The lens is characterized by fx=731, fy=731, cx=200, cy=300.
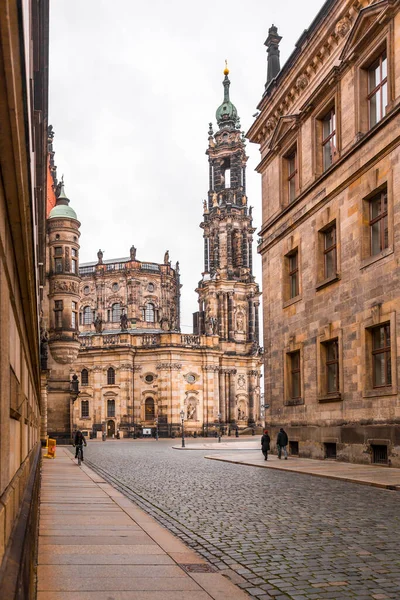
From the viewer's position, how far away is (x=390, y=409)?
A: 71.7 feet

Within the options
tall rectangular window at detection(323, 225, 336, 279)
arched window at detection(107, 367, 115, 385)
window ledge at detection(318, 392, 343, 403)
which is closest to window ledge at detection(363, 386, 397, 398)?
window ledge at detection(318, 392, 343, 403)

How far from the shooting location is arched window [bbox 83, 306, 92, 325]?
332ft

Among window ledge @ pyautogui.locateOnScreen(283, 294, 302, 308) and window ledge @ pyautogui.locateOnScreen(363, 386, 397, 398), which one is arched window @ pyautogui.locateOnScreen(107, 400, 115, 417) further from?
window ledge @ pyautogui.locateOnScreen(363, 386, 397, 398)

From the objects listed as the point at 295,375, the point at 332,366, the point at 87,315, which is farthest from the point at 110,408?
the point at 332,366

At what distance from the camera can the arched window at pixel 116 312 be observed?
99.2m

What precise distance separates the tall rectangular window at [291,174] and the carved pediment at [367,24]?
6.82 m

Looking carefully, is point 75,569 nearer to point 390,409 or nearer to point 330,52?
point 390,409

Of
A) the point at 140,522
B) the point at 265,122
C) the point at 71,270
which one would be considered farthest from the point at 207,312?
the point at 140,522

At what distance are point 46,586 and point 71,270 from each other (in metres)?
44.1

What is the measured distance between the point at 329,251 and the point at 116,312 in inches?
2907

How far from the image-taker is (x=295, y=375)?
103 feet

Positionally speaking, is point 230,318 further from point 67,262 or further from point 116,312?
point 67,262

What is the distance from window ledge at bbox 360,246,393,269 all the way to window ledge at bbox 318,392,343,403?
4732mm

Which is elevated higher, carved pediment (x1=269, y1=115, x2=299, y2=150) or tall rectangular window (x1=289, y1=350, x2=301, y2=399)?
carved pediment (x1=269, y1=115, x2=299, y2=150)
